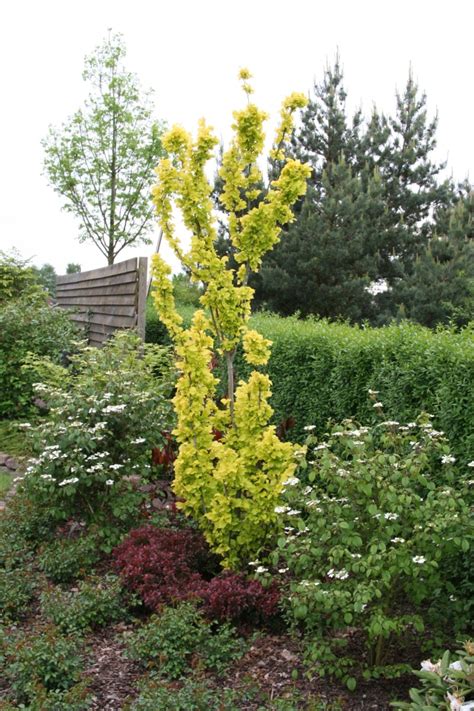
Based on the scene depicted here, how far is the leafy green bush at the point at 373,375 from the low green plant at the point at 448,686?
173cm

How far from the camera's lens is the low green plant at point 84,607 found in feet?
14.2

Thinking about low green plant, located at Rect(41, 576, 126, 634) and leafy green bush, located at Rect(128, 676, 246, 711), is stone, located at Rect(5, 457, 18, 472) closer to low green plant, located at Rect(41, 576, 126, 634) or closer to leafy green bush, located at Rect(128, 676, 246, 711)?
low green plant, located at Rect(41, 576, 126, 634)

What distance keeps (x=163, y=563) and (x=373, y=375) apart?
192cm

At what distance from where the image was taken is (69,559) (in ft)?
16.7

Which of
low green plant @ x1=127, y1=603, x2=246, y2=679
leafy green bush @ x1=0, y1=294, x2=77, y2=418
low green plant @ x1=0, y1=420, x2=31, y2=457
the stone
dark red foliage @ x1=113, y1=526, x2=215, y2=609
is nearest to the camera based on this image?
low green plant @ x1=127, y1=603, x2=246, y2=679

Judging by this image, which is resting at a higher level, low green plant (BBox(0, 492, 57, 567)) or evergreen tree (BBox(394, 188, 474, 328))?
evergreen tree (BBox(394, 188, 474, 328))

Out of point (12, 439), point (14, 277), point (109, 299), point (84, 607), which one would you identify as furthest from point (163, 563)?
point (14, 277)

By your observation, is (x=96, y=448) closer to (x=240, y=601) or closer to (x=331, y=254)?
(x=240, y=601)

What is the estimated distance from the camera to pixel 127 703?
352cm

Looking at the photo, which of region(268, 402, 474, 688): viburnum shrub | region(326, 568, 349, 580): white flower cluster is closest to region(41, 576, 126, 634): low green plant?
region(268, 402, 474, 688): viburnum shrub

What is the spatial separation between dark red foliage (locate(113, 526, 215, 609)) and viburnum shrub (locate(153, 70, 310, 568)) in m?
0.16

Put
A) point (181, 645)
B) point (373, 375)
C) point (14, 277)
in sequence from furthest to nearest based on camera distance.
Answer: point (14, 277) → point (373, 375) → point (181, 645)

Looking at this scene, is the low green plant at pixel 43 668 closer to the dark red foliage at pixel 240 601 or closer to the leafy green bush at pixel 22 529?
the dark red foliage at pixel 240 601

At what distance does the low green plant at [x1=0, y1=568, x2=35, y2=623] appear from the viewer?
463 cm
